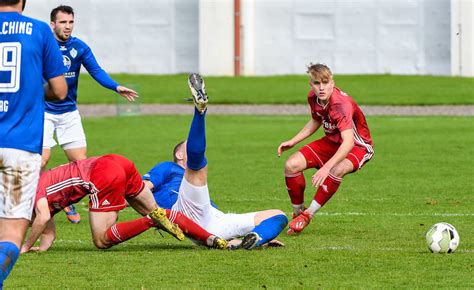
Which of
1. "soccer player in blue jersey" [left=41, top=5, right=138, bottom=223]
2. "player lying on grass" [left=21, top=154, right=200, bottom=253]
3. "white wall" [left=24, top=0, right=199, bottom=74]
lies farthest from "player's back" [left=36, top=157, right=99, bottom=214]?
"white wall" [left=24, top=0, right=199, bottom=74]

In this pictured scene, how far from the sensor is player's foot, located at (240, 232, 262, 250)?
9.54 meters

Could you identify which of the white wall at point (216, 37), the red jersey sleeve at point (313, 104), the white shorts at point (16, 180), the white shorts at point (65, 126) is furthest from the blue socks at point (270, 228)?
the white wall at point (216, 37)

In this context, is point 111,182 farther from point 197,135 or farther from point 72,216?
point 72,216

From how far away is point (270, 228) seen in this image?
9672 mm

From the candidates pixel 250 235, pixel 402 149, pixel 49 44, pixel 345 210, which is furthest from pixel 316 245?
pixel 402 149

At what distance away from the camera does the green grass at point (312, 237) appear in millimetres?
8250

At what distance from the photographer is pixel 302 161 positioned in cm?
1171

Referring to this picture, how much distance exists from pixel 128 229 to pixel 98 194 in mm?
386

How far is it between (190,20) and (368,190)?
23.1 m

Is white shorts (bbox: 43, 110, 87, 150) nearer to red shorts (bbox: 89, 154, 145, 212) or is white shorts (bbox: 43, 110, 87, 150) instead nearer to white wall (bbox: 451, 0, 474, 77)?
red shorts (bbox: 89, 154, 145, 212)

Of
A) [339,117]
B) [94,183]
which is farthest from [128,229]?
[339,117]

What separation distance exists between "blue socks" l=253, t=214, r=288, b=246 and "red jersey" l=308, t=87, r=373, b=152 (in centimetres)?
178

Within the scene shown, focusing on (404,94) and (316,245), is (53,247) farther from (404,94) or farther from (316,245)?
(404,94)

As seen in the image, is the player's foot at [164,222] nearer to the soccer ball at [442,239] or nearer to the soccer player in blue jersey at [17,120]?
the soccer ball at [442,239]
